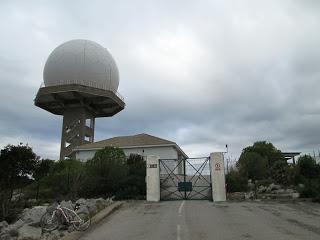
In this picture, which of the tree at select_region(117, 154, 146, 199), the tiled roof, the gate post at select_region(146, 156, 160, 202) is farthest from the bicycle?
the tiled roof

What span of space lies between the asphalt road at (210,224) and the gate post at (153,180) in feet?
20.5

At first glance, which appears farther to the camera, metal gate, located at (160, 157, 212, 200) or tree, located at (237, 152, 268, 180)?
tree, located at (237, 152, 268, 180)

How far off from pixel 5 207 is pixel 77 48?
140ft

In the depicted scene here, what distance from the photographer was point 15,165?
2053cm

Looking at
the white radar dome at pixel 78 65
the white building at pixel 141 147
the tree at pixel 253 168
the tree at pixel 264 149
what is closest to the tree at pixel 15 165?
the tree at pixel 253 168

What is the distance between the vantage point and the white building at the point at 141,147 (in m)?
49.0

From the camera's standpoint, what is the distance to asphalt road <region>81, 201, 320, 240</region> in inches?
485

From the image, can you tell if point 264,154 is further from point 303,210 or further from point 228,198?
point 303,210

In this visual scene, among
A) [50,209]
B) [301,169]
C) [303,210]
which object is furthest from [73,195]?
[301,169]

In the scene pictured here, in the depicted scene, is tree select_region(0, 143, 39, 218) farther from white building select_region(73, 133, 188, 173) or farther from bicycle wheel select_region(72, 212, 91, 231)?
white building select_region(73, 133, 188, 173)

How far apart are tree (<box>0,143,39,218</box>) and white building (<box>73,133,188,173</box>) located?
27.4m

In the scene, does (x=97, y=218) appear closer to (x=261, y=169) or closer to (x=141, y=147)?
(x=261, y=169)

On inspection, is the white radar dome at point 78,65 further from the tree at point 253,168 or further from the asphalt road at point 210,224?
the asphalt road at point 210,224

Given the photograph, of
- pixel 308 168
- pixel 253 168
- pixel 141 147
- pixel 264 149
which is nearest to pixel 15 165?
pixel 308 168
